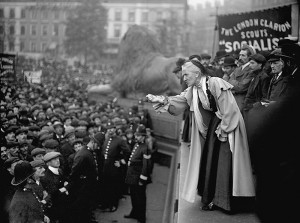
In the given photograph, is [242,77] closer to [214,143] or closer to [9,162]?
[214,143]

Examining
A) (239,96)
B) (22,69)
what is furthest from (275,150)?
(22,69)

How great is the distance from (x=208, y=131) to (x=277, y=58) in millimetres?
1495

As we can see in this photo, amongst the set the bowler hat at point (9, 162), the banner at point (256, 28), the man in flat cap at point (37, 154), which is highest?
the banner at point (256, 28)

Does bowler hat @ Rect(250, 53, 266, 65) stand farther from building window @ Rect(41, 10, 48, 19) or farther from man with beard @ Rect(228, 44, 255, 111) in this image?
building window @ Rect(41, 10, 48, 19)

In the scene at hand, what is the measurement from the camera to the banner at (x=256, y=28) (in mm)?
7711

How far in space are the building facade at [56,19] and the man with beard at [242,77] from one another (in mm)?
53059

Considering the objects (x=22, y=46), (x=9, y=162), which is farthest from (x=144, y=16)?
(x=9, y=162)

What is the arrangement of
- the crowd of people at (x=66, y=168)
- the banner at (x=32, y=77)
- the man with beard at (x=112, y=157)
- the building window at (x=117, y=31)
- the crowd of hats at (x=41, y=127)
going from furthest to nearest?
1. the building window at (x=117, y=31)
2. the banner at (x=32, y=77)
3. the man with beard at (x=112, y=157)
4. the crowd of hats at (x=41, y=127)
5. the crowd of people at (x=66, y=168)

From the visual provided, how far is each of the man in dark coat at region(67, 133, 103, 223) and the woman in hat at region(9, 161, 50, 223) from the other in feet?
7.15

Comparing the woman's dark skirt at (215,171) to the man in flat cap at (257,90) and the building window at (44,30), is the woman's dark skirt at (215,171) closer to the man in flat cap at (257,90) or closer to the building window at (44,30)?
the man in flat cap at (257,90)

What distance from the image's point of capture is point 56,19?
64.5 metres

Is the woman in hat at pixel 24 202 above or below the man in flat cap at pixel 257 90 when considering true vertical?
below

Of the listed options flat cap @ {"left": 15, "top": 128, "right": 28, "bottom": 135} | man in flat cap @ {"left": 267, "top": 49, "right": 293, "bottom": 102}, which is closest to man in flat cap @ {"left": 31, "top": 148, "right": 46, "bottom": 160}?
flat cap @ {"left": 15, "top": 128, "right": 28, "bottom": 135}

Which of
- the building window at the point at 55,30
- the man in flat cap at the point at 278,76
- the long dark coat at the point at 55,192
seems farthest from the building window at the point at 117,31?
the man in flat cap at the point at 278,76
